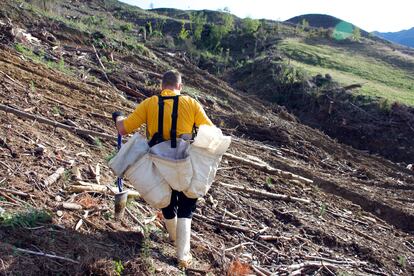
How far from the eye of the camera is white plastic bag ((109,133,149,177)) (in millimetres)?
4289

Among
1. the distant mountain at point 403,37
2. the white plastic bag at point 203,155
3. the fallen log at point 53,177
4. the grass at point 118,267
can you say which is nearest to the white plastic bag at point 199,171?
the white plastic bag at point 203,155

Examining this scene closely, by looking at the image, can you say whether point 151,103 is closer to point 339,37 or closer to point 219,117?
point 219,117

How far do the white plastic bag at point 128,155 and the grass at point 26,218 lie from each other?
2.52ft

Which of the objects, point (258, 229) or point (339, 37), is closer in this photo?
point (258, 229)

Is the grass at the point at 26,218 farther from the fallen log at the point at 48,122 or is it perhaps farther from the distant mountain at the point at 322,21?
the distant mountain at the point at 322,21

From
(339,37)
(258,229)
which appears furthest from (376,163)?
(339,37)

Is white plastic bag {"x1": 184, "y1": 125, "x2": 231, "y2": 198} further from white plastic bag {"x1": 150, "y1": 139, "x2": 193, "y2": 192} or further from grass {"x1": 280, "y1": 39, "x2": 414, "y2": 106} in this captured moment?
grass {"x1": 280, "y1": 39, "x2": 414, "y2": 106}

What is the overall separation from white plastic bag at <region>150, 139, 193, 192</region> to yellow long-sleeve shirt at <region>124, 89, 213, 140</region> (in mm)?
183

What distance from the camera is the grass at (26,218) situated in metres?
3.92

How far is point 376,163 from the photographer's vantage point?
12859mm

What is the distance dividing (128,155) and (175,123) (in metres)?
0.55

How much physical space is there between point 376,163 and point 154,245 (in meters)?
9.87

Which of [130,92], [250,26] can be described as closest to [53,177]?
[130,92]

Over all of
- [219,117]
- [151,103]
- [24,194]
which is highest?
[151,103]
